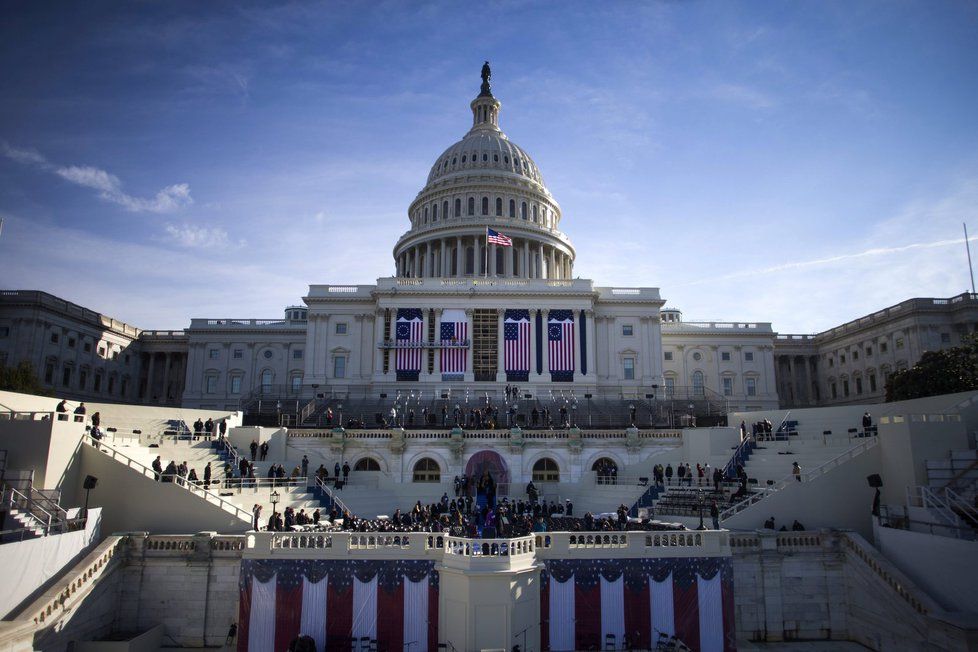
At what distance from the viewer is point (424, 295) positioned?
74375mm

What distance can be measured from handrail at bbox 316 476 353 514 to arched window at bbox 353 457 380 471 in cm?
808

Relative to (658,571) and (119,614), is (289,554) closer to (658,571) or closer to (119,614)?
(119,614)

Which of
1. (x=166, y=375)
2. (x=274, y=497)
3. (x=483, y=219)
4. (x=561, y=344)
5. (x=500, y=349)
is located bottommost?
(x=274, y=497)

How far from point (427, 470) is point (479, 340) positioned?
27299 millimetres

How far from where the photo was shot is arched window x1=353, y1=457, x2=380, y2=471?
1880 inches

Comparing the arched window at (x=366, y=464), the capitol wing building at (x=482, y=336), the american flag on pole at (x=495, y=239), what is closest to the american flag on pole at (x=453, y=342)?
the capitol wing building at (x=482, y=336)

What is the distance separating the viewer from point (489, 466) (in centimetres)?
4781

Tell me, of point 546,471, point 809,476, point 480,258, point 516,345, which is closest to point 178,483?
point 546,471

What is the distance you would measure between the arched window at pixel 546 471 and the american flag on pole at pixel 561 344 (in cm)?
2355

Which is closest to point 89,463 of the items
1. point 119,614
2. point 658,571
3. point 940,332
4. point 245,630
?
→ point 119,614

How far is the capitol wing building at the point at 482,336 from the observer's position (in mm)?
72250

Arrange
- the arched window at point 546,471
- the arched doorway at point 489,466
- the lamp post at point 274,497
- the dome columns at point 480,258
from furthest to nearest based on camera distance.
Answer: the dome columns at point 480,258
the arched window at point 546,471
the arched doorway at point 489,466
the lamp post at point 274,497

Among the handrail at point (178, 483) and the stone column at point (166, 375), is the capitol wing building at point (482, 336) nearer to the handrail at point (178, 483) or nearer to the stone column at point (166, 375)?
the stone column at point (166, 375)

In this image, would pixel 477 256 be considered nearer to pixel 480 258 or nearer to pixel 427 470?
pixel 480 258
